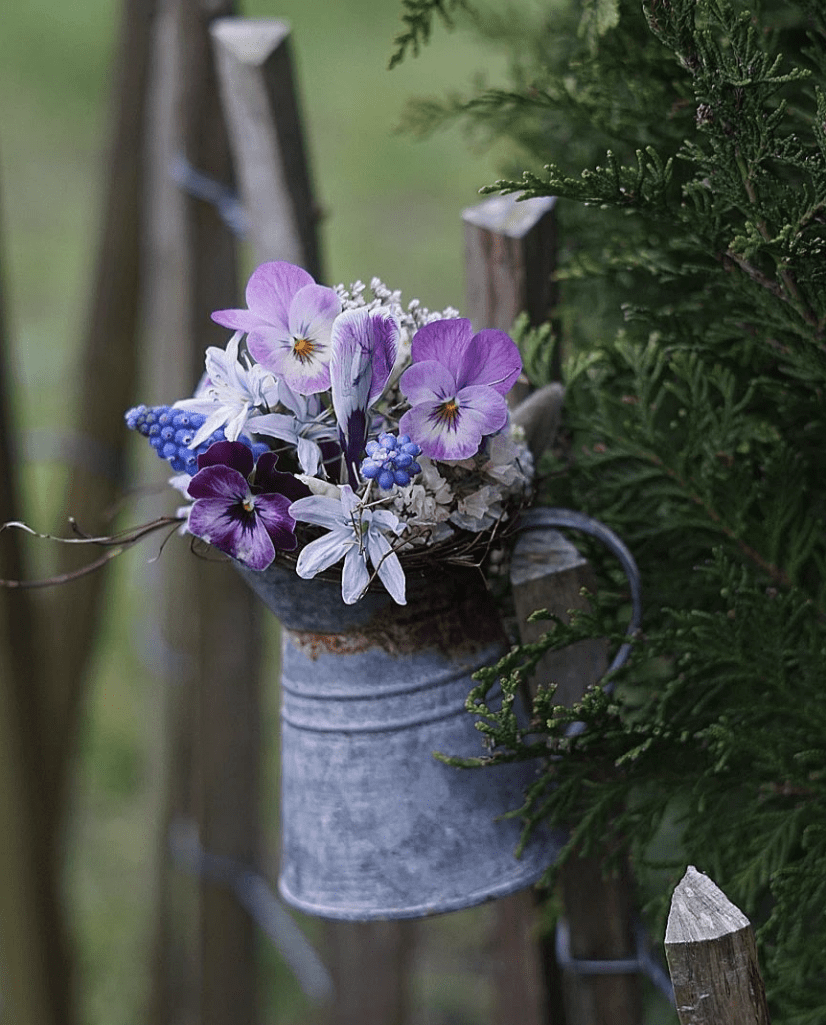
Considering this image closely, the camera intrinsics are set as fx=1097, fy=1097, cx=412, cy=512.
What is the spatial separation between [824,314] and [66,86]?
8.06 metres

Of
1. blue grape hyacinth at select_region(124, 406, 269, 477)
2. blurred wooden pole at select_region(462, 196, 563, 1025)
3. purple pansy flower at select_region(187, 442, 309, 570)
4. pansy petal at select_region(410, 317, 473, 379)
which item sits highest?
blurred wooden pole at select_region(462, 196, 563, 1025)

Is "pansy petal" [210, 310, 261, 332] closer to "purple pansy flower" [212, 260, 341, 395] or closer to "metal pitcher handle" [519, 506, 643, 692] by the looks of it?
"purple pansy flower" [212, 260, 341, 395]

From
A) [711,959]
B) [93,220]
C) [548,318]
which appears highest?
[93,220]

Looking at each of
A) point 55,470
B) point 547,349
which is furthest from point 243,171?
point 55,470

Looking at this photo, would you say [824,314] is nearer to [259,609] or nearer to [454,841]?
[454,841]

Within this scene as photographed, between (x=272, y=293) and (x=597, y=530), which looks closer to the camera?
(x=272, y=293)

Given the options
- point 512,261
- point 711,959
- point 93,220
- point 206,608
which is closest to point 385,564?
point 711,959

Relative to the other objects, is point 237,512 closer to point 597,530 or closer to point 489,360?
point 489,360

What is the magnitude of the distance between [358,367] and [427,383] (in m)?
0.07

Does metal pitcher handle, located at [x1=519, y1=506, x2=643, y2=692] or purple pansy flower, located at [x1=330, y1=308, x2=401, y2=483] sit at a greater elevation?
purple pansy flower, located at [x1=330, y1=308, x2=401, y2=483]

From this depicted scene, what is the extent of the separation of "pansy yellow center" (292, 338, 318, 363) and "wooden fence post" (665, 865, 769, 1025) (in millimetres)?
591

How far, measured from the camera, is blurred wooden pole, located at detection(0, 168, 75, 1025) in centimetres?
185

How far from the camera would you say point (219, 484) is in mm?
1048

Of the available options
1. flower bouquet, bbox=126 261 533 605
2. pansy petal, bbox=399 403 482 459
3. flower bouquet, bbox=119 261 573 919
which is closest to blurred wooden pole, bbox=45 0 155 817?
flower bouquet, bbox=119 261 573 919
